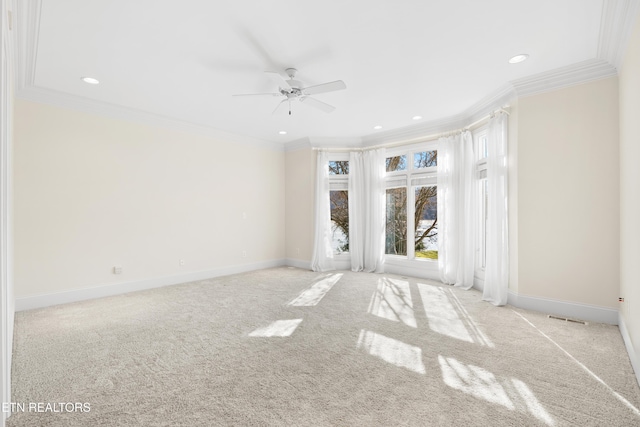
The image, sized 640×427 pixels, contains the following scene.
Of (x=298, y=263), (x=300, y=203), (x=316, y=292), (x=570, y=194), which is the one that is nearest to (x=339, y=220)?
(x=300, y=203)

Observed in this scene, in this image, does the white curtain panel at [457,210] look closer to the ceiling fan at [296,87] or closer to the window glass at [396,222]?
the window glass at [396,222]

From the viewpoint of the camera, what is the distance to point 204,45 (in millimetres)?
3039

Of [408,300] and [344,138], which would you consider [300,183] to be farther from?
[408,300]

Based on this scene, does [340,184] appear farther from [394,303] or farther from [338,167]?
[394,303]

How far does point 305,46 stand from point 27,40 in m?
2.59

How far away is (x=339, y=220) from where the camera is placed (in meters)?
6.98

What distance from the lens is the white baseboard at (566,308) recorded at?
3.42 m

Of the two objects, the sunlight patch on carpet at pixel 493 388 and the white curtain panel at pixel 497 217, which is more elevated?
the white curtain panel at pixel 497 217

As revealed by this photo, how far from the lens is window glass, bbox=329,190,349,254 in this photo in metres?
6.93

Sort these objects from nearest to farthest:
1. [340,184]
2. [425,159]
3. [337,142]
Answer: [425,159], [337,142], [340,184]

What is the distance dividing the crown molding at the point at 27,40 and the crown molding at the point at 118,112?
185 millimetres

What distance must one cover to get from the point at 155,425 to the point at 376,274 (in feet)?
16.0

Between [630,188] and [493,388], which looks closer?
[493,388]

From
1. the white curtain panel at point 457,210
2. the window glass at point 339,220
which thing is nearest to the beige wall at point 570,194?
the white curtain panel at point 457,210
